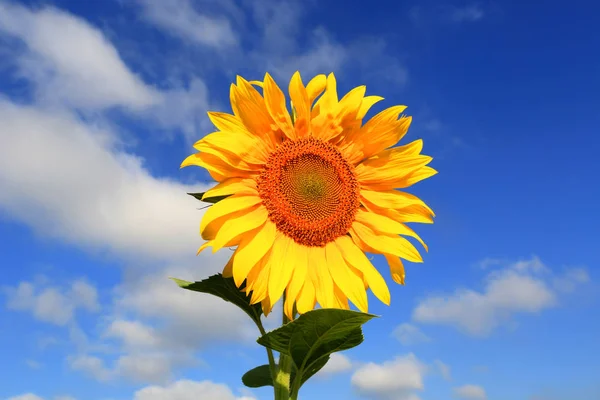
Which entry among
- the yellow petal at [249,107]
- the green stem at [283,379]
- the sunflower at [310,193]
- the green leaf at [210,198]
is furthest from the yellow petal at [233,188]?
the green stem at [283,379]

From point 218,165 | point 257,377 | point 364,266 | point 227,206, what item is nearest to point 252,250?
point 227,206

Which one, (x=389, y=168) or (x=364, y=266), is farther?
(x=389, y=168)

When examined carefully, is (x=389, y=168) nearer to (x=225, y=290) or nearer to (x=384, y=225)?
(x=384, y=225)

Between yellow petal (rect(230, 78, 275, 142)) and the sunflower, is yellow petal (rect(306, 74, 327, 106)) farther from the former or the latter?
yellow petal (rect(230, 78, 275, 142))

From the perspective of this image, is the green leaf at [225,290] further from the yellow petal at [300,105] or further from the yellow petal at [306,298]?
the yellow petal at [300,105]

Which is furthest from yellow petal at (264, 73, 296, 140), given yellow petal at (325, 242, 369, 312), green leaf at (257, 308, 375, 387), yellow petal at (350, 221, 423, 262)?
green leaf at (257, 308, 375, 387)
